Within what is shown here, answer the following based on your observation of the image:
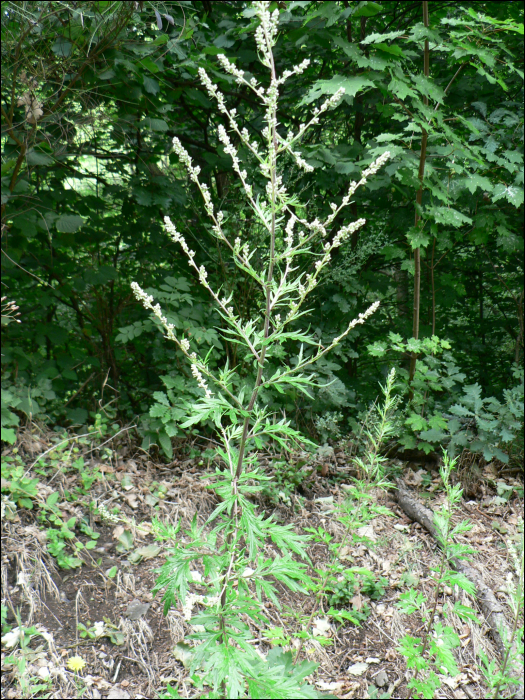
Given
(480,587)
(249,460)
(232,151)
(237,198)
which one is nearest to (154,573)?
(249,460)

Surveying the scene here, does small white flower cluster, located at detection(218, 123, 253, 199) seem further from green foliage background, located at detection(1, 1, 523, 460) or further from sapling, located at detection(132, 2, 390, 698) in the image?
green foliage background, located at detection(1, 1, 523, 460)

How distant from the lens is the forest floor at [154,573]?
7.35ft

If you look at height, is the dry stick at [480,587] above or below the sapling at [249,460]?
below

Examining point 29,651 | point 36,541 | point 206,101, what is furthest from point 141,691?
point 206,101

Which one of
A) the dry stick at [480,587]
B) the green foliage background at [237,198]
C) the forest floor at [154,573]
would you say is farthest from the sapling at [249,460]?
the green foliage background at [237,198]

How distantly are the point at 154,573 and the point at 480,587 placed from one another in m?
1.74

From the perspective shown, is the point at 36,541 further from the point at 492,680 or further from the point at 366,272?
the point at 366,272

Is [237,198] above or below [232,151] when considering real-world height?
above

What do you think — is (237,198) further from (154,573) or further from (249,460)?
(249,460)

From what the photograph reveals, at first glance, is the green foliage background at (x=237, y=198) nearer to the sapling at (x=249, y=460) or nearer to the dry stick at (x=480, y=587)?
the dry stick at (x=480, y=587)

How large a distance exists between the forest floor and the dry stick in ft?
0.14

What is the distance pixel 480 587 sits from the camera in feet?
8.60

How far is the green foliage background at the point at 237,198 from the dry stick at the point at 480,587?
457mm

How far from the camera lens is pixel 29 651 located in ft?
7.35
